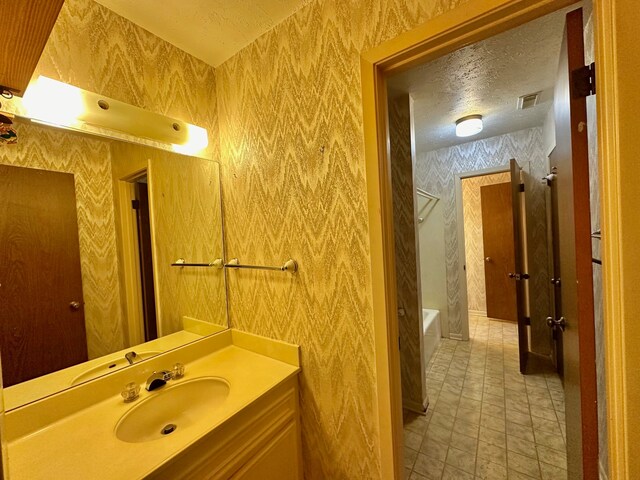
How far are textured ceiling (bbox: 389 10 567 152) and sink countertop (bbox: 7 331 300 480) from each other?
76.8 inches

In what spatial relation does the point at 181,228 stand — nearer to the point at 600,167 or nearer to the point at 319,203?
the point at 319,203

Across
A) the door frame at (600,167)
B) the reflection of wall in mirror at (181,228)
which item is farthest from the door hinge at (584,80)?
the reflection of wall in mirror at (181,228)

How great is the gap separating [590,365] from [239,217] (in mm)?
1536

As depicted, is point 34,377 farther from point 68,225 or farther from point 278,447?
point 278,447

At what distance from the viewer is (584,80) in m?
0.75

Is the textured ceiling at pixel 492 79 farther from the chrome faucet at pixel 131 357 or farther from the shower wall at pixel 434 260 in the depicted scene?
the chrome faucet at pixel 131 357

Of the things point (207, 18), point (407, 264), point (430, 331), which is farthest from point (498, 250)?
point (207, 18)

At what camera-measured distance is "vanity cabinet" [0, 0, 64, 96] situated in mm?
540

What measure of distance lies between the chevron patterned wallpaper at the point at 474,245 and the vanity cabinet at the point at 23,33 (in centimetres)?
462

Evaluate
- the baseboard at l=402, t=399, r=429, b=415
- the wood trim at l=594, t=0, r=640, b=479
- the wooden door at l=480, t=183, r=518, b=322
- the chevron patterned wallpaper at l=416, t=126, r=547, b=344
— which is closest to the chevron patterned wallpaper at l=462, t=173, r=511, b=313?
the wooden door at l=480, t=183, r=518, b=322

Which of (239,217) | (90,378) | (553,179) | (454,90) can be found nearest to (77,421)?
(90,378)

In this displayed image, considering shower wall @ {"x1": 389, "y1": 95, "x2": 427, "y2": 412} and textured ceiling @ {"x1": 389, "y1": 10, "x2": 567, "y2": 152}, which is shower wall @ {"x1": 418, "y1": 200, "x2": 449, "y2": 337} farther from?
shower wall @ {"x1": 389, "y1": 95, "x2": 427, "y2": 412}

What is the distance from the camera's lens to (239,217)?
4.71ft

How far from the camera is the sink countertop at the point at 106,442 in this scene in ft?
2.30
